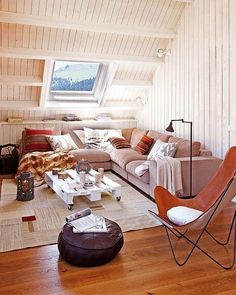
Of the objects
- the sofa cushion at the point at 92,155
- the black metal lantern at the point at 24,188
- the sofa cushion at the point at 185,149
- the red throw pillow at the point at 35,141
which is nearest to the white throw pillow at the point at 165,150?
the sofa cushion at the point at 185,149

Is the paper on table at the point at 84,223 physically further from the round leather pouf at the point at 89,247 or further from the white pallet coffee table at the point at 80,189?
the white pallet coffee table at the point at 80,189

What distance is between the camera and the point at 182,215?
2703mm

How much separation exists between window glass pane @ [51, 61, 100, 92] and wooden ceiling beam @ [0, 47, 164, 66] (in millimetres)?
709

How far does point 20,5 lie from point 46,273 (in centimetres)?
360

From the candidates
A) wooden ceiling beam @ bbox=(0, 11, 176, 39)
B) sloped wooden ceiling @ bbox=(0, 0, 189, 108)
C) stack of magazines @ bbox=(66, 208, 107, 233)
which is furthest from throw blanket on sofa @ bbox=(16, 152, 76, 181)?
stack of magazines @ bbox=(66, 208, 107, 233)

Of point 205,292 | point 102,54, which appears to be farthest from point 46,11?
point 205,292

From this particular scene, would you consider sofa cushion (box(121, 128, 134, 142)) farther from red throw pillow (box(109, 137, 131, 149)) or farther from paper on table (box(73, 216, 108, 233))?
paper on table (box(73, 216, 108, 233))

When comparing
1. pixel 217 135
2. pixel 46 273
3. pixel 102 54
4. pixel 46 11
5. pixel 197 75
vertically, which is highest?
pixel 46 11

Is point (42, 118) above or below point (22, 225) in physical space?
above

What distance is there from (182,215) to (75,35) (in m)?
3.62

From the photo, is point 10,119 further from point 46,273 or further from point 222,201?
point 222,201

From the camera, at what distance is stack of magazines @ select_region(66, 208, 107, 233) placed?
2625mm

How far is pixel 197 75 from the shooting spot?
488 centimetres

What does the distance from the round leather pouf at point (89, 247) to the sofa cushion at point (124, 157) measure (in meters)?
2.52
